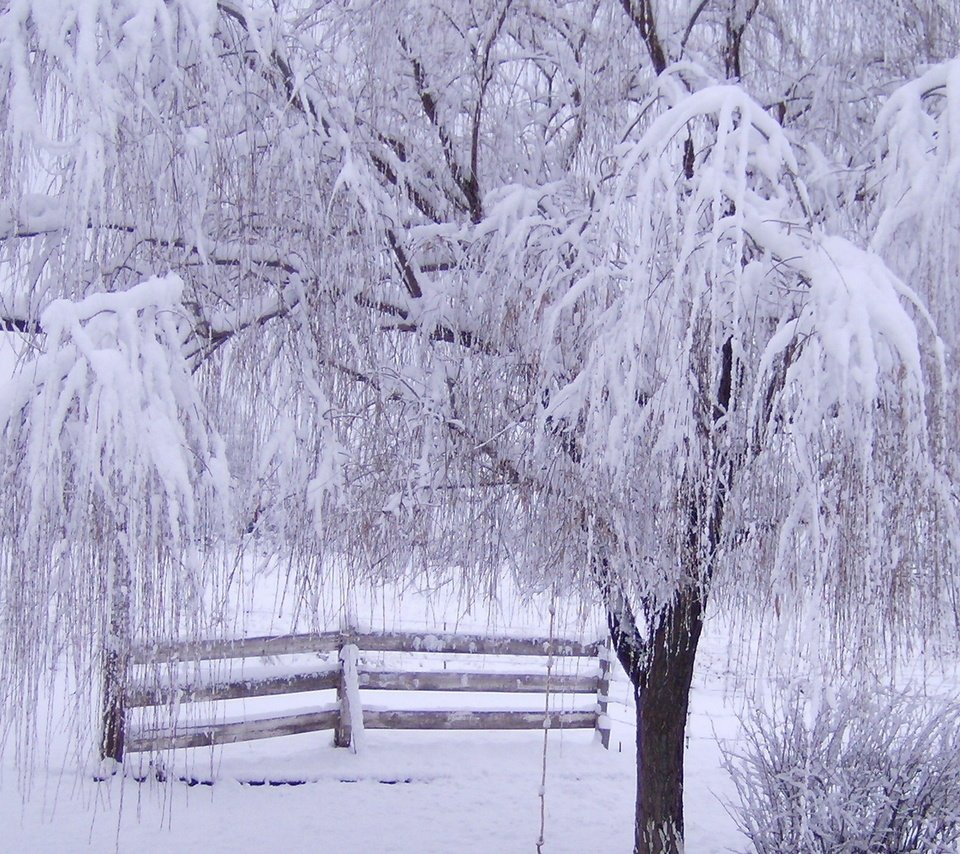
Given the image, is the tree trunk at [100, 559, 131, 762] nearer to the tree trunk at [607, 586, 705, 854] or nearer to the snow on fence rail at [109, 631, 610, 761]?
the tree trunk at [607, 586, 705, 854]

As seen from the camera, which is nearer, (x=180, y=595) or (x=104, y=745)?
(x=180, y=595)

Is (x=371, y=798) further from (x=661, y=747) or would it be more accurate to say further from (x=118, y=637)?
(x=118, y=637)

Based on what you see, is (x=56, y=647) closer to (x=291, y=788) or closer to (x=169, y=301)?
(x=169, y=301)

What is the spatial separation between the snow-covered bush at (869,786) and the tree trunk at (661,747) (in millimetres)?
838

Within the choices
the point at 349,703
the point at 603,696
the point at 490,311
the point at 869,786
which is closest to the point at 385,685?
the point at 349,703

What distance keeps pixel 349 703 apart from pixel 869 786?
4.83 metres

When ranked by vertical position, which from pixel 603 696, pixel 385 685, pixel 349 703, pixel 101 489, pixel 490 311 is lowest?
pixel 603 696

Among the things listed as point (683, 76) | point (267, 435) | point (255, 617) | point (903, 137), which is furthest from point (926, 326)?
point (255, 617)

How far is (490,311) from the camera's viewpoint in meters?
4.45

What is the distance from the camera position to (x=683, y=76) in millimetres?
4750

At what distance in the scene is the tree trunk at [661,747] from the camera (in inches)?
210

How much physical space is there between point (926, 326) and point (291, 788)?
20.0ft

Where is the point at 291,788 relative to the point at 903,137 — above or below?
below

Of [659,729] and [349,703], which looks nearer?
[659,729]
